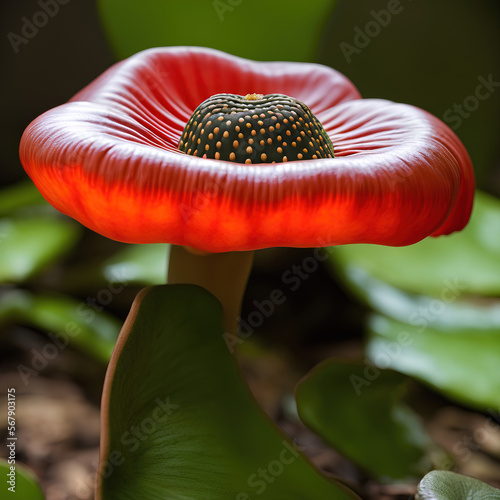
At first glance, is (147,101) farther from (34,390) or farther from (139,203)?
(34,390)

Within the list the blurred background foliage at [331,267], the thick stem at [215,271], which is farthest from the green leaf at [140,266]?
the thick stem at [215,271]

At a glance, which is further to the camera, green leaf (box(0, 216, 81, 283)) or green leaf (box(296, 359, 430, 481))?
green leaf (box(0, 216, 81, 283))

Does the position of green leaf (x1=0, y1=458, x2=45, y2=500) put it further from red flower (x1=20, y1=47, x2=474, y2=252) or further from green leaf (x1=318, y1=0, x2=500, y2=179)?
green leaf (x1=318, y1=0, x2=500, y2=179)

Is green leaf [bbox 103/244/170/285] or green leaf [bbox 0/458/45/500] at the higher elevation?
green leaf [bbox 0/458/45/500]

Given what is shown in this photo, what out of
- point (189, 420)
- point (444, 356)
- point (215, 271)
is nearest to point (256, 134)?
point (215, 271)

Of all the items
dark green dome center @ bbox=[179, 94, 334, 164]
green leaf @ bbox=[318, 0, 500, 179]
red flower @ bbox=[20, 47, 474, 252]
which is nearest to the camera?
red flower @ bbox=[20, 47, 474, 252]

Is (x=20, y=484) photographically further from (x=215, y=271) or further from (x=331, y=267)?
(x=331, y=267)

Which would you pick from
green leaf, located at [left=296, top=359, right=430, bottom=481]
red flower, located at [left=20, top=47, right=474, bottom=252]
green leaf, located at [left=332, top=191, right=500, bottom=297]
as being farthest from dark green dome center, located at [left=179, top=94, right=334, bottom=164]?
green leaf, located at [left=332, top=191, right=500, bottom=297]

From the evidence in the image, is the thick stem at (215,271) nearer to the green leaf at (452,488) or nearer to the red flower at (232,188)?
the red flower at (232,188)
